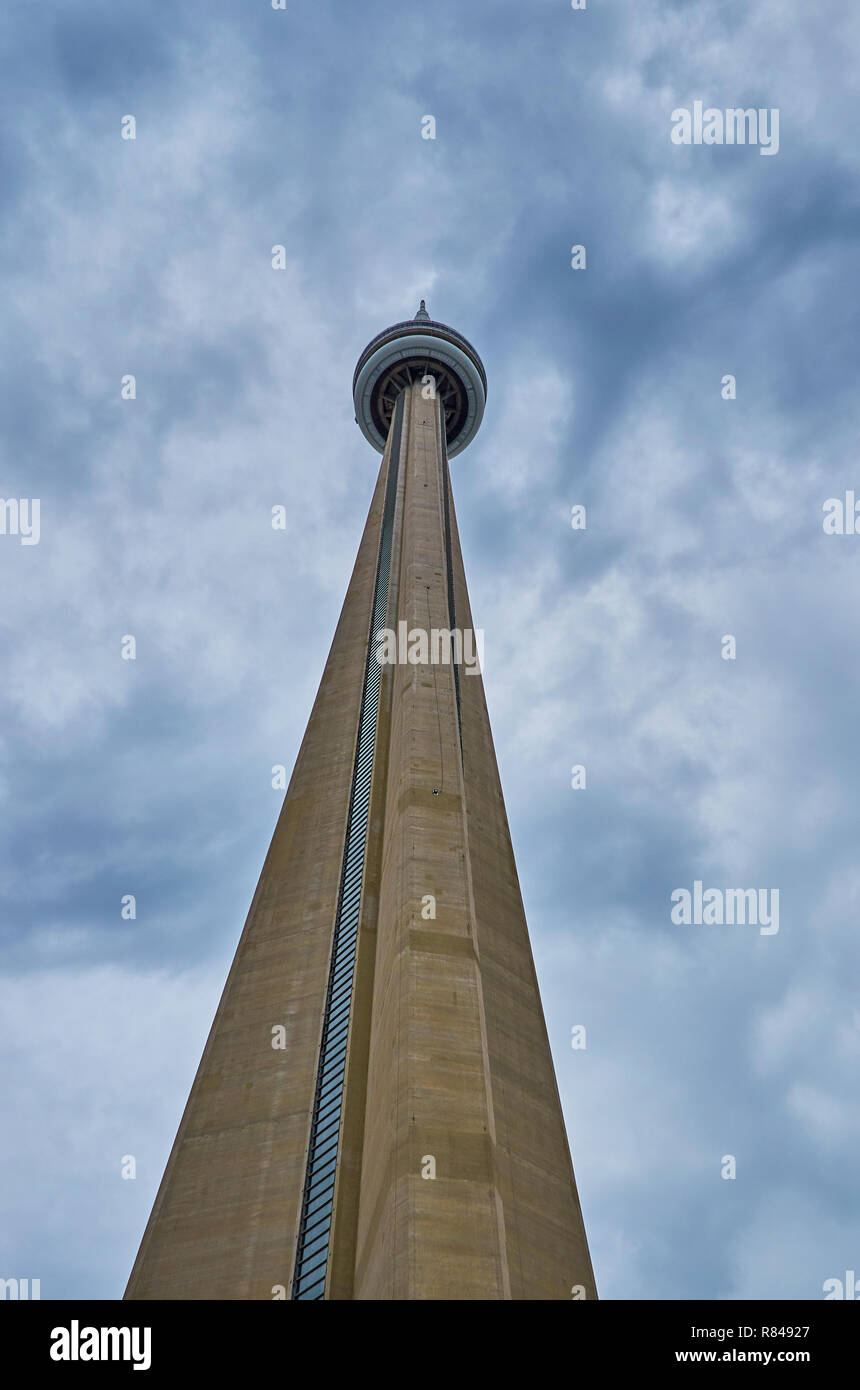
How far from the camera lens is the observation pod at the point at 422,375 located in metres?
50.7

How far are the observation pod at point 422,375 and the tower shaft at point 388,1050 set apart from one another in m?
16.6

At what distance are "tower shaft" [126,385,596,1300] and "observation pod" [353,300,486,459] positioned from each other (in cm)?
1658

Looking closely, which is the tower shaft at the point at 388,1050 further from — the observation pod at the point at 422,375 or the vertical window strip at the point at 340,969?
the observation pod at the point at 422,375

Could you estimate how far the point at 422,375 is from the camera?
51.5 m

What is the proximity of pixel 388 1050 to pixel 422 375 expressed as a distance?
126 ft

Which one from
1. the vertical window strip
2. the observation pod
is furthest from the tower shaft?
the observation pod

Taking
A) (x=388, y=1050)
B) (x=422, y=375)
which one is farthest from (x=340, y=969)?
(x=422, y=375)

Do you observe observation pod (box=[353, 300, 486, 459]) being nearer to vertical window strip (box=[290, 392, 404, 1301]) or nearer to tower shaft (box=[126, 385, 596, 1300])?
vertical window strip (box=[290, 392, 404, 1301])

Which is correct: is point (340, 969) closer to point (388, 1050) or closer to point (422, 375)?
point (388, 1050)

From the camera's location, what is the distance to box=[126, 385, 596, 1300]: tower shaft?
49.8ft

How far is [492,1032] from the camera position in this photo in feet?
64.6
